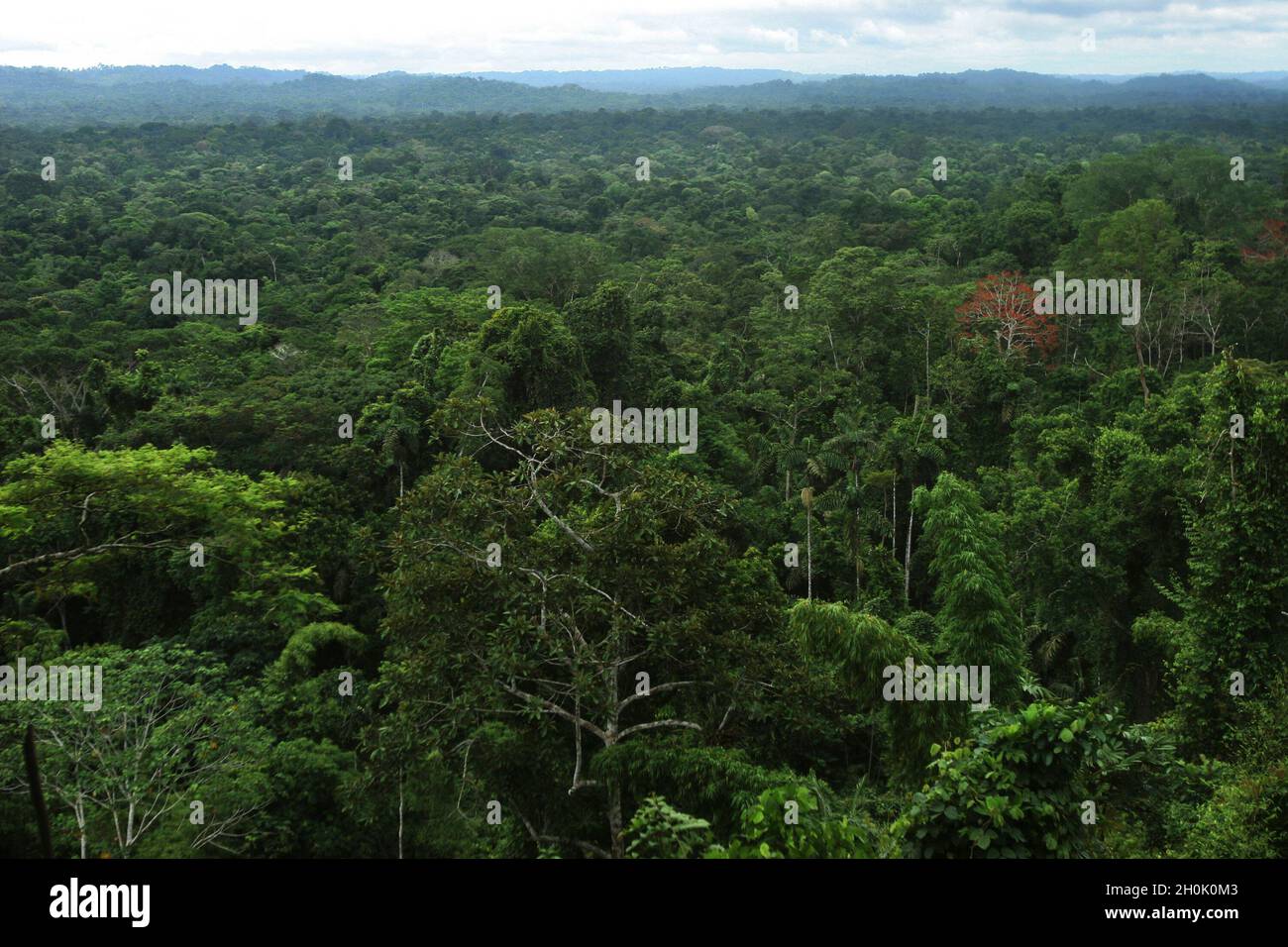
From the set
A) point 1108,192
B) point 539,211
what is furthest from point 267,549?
point 539,211

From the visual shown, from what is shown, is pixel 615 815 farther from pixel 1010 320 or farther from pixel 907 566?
pixel 1010 320

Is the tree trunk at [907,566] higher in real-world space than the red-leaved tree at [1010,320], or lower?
lower

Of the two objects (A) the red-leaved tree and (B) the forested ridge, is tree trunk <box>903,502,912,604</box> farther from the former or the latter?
(A) the red-leaved tree

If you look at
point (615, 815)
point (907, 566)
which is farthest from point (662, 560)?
point (907, 566)

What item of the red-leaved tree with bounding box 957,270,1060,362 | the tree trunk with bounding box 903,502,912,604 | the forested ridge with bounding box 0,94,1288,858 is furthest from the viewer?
the red-leaved tree with bounding box 957,270,1060,362

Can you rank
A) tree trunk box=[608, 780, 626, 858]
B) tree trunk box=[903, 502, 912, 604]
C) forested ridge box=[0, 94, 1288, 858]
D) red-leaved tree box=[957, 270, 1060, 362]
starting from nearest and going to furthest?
tree trunk box=[608, 780, 626, 858] < forested ridge box=[0, 94, 1288, 858] < tree trunk box=[903, 502, 912, 604] < red-leaved tree box=[957, 270, 1060, 362]

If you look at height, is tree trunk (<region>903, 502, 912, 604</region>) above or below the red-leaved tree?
below

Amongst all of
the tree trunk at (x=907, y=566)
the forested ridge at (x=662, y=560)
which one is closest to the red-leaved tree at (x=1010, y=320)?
the forested ridge at (x=662, y=560)

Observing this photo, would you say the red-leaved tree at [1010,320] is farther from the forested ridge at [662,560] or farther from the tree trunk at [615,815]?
the tree trunk at [615,815]

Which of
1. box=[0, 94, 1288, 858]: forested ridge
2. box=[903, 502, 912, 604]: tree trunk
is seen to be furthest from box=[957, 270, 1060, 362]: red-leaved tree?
box=[903, 502, 912, 604]: tree trunk
